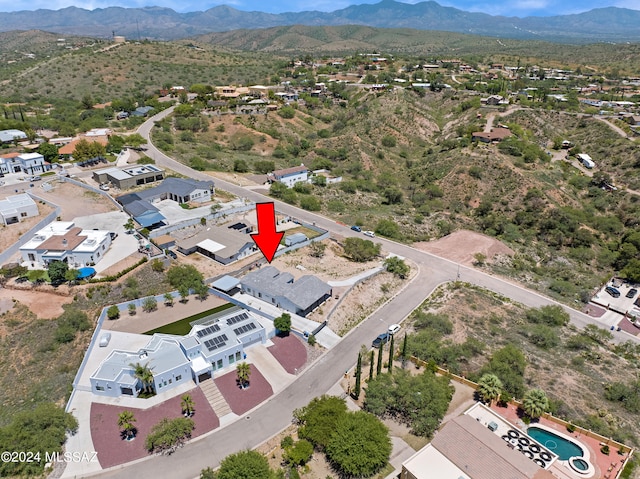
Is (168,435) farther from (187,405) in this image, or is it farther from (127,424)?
(127,424)

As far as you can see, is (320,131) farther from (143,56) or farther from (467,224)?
(143,56)

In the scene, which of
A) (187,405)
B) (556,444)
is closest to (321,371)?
(187,405)

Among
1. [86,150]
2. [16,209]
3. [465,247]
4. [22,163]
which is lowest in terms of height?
[465,247]

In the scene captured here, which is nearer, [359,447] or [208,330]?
[359,447]

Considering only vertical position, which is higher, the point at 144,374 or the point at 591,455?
the point at 144,374

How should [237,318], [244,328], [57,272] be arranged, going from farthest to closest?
1. [57,272]
2. [237,318]
3. [244,328]

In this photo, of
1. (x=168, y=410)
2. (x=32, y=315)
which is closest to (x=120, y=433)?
(x=168, y=410)

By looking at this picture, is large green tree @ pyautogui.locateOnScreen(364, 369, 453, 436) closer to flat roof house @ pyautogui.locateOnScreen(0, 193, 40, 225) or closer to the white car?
the white car

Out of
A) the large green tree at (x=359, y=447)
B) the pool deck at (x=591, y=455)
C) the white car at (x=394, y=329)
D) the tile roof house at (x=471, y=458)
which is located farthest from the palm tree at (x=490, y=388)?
the white car at (x=394, y=329)
